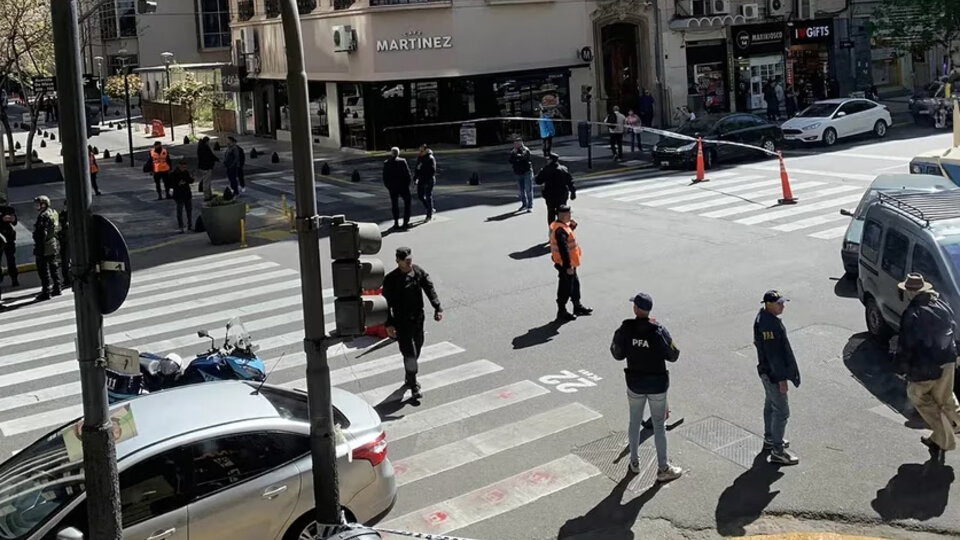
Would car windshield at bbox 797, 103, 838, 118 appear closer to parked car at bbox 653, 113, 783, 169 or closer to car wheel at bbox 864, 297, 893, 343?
parked car at bbox 653, 113, 783, 169

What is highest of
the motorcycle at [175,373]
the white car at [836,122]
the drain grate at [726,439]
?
the white car at [836,122]

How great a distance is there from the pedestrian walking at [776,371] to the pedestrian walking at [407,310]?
4.01 metres

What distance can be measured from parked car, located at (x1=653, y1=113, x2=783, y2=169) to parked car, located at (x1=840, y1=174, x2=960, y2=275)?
1190cm

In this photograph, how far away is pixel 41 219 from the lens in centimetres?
1852

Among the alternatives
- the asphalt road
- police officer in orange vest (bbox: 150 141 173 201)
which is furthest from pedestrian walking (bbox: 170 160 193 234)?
police officer in orange vest (bbox: 150 141 173 201)

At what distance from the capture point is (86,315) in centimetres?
619

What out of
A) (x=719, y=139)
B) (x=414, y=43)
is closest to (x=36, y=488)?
(x=719, y=139)

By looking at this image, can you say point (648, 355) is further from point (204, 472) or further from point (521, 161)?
point (521, 161)

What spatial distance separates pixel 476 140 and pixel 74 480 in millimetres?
31130

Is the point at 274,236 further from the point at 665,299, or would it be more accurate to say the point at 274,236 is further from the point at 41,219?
the point at 665,299

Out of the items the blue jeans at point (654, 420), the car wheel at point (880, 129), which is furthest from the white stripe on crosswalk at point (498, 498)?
the car wheel at point (880, 129)

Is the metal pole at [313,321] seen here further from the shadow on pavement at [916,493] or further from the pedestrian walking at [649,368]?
the shadow on pavement at [916,493]

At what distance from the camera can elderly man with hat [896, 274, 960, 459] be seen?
9.33 metres

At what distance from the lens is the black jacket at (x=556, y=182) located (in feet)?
63.2
